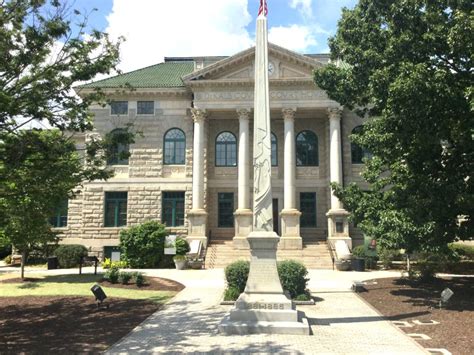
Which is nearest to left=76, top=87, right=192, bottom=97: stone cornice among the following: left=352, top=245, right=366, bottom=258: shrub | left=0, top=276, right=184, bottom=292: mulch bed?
left=0, top=276, right=184, bottom=292: mulch bed

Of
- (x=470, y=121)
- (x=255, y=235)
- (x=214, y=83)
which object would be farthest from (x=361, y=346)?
(x=214, y=83)

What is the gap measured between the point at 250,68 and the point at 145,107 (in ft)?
27.5

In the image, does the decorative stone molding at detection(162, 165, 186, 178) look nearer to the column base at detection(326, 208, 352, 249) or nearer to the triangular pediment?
the triangular pediment

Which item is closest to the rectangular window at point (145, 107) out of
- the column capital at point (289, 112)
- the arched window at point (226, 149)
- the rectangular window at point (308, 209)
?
the arched window at point (226, 149)

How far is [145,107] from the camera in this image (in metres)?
32.0

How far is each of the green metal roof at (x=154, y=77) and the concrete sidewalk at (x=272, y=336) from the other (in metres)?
20.3

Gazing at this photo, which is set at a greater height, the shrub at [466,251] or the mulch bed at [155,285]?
the shrub at [466,251]

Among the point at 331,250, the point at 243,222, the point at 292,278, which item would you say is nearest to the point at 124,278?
the point at 292,278

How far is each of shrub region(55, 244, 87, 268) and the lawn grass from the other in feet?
23.7

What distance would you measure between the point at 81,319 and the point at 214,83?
2104 centimetres

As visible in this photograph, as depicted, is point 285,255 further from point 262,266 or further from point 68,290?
point 262,266

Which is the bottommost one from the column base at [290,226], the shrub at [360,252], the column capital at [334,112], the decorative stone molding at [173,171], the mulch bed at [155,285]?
the mulch bed at [155,285]

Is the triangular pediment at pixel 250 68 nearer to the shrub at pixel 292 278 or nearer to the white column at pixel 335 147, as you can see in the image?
the white column at pixel 335 147

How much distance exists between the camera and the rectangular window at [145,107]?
31953mm
